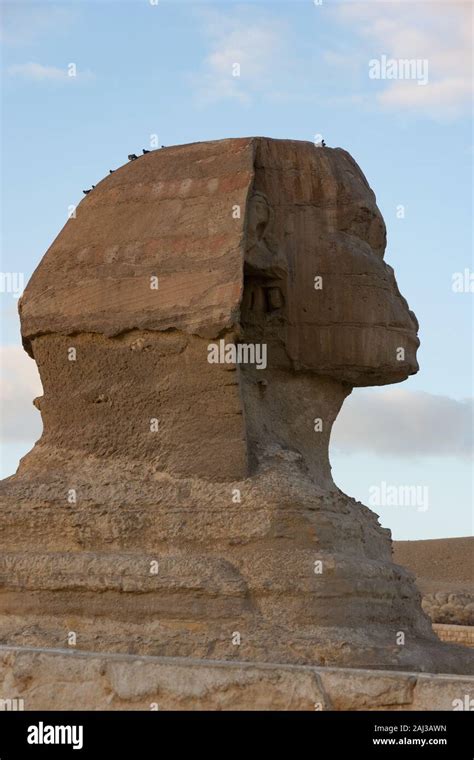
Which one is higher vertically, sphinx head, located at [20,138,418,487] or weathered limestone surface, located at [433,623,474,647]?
sphinx head, located at [20,138,418,487]

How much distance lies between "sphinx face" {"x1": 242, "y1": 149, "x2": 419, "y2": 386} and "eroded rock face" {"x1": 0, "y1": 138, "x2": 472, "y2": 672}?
14mm

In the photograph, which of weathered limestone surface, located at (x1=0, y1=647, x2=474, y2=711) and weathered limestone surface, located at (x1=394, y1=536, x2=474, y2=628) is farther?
weathered limestone surface, located at (x1=394, y1=536, x2=474, y2=628)

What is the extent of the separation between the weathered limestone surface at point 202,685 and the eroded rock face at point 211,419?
770 millimetres

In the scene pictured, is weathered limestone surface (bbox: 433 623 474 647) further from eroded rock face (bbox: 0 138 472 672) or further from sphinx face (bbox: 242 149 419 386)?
sphinx face (bbox: 242 149 419 386)

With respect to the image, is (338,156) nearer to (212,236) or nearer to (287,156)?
(287,156)

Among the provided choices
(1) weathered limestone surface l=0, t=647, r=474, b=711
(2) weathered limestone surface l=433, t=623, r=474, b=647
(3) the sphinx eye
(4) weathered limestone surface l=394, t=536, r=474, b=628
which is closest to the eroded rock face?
(3) the sphinx eye

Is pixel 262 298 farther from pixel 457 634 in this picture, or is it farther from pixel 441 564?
pixel 441 564

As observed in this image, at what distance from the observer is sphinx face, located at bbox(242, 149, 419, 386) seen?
29.5 feet

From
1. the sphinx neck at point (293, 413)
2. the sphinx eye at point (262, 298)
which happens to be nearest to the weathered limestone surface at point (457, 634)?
the sphinx neck at point (293, 413)

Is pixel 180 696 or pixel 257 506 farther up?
pixel 257 506

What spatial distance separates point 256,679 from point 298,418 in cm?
286

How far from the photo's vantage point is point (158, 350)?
866 cm

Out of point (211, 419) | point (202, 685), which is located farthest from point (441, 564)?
point (202, 685)
